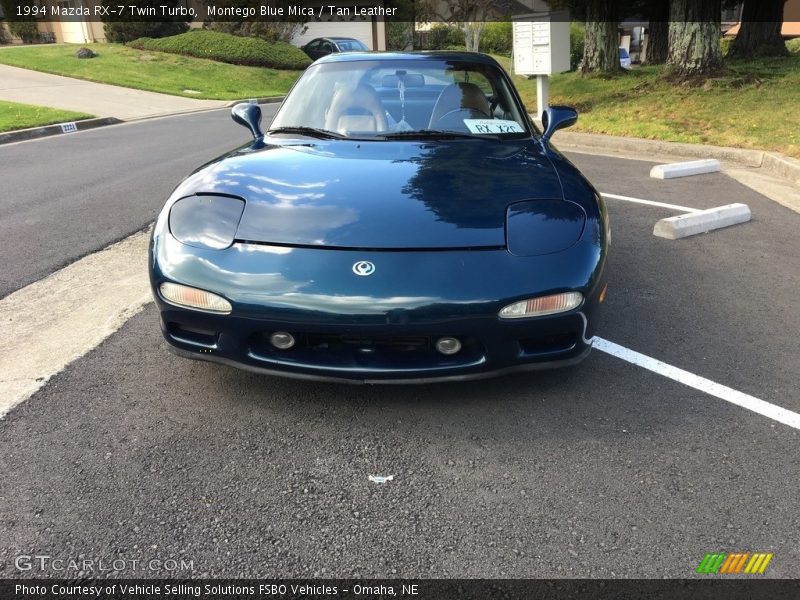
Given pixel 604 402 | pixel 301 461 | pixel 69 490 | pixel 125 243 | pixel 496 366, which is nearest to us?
pixel 69 490

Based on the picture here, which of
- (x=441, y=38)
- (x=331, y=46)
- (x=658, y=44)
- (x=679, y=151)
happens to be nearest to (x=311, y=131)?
(x=679, y=151)

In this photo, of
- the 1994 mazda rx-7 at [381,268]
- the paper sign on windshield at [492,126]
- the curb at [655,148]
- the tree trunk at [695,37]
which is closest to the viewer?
the 1994 mazda rx-7 at [381,268]

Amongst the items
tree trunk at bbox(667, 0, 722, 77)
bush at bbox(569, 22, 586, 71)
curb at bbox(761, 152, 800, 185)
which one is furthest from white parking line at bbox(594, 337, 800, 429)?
bush at bbox(569, 22, 586, 71)

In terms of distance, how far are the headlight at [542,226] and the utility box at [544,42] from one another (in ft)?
26.2

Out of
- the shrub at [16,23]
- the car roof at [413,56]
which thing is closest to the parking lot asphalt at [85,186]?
the car roof at [413,56]

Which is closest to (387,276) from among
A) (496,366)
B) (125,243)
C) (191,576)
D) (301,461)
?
(496,366)

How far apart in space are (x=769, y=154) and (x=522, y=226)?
6430mm

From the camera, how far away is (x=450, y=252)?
91.7 inches

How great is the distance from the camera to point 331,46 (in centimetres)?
2453

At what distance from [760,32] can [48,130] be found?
14277 mm

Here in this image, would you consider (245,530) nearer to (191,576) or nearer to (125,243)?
(191,576)

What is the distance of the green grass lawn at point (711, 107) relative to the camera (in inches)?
332

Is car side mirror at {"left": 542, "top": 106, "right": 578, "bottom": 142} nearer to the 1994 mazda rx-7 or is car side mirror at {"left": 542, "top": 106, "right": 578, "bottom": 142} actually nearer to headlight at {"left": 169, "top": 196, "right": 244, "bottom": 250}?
the 1994 mazda rx-7

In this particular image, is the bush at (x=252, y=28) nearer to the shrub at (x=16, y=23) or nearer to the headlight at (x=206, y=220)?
the shrub at (x=16, y=23)
